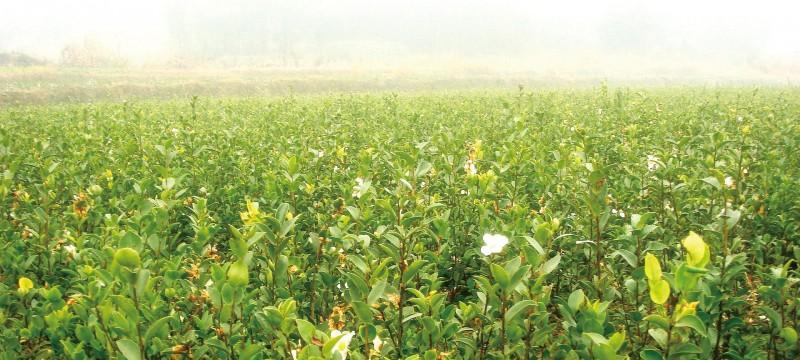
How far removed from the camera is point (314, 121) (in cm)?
1051

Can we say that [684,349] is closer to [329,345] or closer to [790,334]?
[790,334]

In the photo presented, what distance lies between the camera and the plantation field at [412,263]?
159 centimetres

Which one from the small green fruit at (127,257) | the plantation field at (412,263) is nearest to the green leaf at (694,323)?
the plantation field at (412,263)

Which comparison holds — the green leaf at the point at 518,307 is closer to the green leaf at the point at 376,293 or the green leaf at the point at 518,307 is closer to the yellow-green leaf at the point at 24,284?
the green leaf at the point at 376,293

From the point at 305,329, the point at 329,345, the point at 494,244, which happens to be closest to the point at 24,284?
the point at 305,329

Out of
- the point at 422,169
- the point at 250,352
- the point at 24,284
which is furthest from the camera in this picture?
the point at 422,169

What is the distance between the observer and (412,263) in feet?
5.95

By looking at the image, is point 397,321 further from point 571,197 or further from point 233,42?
point 233,42

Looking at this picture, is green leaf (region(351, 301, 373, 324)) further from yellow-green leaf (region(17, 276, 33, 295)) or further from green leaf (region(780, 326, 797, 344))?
yellow-green leaf (region(17, 276, 33, 295))

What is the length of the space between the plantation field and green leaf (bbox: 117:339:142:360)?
0.03 feet

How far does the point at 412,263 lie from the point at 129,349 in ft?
2.97

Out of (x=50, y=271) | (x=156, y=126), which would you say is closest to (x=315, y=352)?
(x=50, y=271)

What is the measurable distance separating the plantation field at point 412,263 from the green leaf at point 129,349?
0.01 m

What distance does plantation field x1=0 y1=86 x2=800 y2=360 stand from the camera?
1.59m
